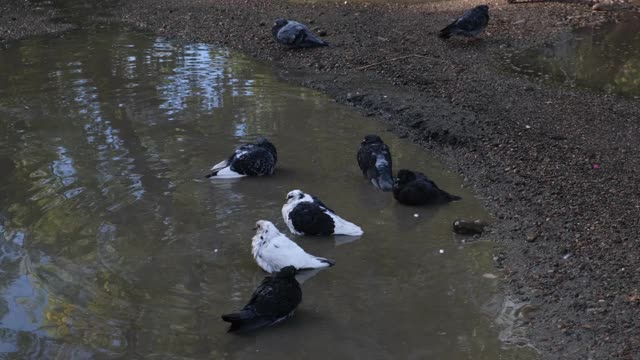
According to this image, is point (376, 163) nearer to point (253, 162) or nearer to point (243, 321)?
point (253, 162)

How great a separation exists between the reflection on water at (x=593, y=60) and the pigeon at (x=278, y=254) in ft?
18.9

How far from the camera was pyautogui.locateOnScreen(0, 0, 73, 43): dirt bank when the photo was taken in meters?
14.6

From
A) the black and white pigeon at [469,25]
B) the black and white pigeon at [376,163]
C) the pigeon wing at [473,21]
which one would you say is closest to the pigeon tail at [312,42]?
the black and white pigeon at [469,25]

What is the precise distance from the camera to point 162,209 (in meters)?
6.89

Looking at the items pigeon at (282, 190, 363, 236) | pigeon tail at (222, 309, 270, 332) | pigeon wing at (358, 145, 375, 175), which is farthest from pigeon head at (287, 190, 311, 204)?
pigeon tail at (222, 309, 270, 332)

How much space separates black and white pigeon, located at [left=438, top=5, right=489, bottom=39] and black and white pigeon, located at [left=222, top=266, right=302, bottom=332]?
806 cm

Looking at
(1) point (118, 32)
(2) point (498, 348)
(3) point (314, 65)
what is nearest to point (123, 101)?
(3) point (314, 65)

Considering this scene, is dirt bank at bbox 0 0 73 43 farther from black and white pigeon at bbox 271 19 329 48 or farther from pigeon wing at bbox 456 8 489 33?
pigeon wing at bbox 456 8 489 33

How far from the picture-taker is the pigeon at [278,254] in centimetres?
570

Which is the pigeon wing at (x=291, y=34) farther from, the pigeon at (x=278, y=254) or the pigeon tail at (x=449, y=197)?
the pigeon at (x=278, y=254)

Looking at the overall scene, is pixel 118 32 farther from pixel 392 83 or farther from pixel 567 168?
pixel 567 168

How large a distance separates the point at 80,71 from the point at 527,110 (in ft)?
22.1

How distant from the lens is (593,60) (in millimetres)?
11266

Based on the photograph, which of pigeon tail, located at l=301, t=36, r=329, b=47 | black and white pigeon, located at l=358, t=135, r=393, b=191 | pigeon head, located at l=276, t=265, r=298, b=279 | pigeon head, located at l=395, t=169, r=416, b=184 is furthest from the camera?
pigeon tail, located at l=301, t=36, r=329, b=47
